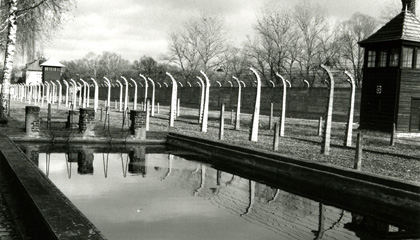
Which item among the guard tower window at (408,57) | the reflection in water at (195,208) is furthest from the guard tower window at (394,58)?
the reflection in water at (195,208)

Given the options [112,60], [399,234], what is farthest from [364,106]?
[112,60]

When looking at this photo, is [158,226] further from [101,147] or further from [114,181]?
[101,147]

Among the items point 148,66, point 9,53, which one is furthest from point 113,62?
point 9,53

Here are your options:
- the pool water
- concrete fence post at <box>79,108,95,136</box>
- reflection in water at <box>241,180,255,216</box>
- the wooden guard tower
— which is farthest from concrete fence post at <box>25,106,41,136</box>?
the wooden guard tower

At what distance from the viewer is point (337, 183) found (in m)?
8.45

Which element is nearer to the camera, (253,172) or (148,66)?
(253,172)

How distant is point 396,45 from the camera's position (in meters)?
21.0

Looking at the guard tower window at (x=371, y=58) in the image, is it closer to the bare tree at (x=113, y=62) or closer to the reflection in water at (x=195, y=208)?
the reflection in water at (x=195, y=208)

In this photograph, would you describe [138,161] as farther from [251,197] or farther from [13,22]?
[13,22]

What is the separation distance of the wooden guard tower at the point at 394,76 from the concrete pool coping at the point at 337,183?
→ 11883mm

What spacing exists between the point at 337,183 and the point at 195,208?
2600mm

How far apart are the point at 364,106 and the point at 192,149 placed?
1185 centimetres

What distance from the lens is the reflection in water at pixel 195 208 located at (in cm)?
644

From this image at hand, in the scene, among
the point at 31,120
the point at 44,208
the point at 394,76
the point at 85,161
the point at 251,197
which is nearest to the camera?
the point at 44,208
